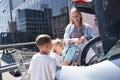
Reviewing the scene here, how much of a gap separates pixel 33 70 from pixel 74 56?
0.64 meters

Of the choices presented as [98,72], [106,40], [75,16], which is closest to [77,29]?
[75,16]

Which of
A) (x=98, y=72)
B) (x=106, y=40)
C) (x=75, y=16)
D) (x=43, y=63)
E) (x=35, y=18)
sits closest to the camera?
(x=98, y=72)

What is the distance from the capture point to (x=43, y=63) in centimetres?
350

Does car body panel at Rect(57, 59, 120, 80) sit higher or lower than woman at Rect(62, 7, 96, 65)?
lower

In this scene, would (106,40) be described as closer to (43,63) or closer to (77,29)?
(43,63)

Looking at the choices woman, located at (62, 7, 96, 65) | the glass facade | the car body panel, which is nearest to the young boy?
woman, located at (62, 7, 96, 65)

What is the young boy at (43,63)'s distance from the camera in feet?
11.5

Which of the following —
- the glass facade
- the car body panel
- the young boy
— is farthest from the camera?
the glass facade

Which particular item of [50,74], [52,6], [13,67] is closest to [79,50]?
[50,74]

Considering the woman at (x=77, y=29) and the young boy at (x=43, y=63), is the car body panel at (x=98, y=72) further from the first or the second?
Result: the woman at (x=77, y=29)

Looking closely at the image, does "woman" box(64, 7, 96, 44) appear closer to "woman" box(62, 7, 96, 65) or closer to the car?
"woman" box(62, 7, 96, 65)

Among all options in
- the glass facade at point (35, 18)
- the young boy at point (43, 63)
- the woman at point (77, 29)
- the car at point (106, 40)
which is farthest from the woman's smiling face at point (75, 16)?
the glass facade at point (35, 18)

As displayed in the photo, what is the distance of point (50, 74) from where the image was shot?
11.5 ft

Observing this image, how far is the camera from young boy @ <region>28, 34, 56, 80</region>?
3502 millimetres
